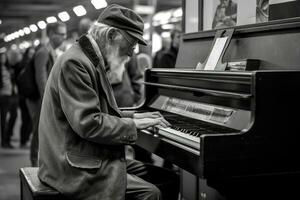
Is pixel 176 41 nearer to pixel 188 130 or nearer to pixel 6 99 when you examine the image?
pixel 6 99

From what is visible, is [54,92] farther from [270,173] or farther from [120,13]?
[270,173]

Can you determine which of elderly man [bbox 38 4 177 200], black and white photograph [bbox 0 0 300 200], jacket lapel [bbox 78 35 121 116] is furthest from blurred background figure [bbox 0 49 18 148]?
jacket lapel [bbox 78 35 121 116]

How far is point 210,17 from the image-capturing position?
4.38m

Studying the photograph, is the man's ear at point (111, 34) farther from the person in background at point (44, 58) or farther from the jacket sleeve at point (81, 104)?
the person in background at point (44, 58)

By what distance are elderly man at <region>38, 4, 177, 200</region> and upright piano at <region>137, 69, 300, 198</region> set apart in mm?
340

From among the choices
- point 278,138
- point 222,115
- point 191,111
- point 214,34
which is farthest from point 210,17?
point 278,138

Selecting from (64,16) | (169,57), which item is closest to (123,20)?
(169,57)

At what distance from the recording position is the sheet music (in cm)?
341

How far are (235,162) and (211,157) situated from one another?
14cm

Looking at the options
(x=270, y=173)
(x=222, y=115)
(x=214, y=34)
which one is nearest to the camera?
(x=270, y=173)

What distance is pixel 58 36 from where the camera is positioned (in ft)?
19.2

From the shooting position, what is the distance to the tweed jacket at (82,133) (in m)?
2.63

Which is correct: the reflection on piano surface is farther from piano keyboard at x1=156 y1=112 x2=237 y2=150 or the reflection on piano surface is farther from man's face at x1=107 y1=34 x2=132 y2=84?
man's face at x1=107 y1=34 x2=132 y2=84

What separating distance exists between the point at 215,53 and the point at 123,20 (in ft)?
2.77
